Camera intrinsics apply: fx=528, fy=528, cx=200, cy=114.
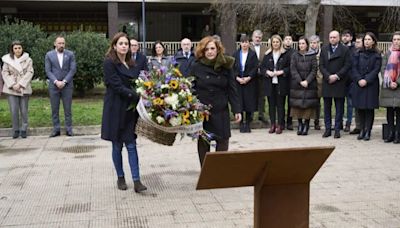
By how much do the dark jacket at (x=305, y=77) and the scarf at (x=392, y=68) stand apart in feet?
4.28

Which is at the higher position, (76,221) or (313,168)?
(313,168)

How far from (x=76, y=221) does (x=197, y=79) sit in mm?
2099

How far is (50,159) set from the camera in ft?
26.8

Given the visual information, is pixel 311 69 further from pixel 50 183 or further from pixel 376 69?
pixel 50 183

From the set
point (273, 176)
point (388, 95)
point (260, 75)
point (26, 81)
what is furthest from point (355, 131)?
point (273, 176)

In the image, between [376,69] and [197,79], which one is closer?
[197,79]

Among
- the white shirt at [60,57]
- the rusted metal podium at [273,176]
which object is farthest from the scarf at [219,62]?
the white shirt at [60,57]

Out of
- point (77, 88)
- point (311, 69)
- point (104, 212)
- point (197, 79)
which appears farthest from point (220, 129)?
point (77, 88)

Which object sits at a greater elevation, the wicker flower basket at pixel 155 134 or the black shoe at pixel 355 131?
the wicker flower basket at pixel 155 134

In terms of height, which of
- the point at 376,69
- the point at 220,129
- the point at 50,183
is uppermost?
the point at 376,69

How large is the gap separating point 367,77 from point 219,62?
4339 millimetres

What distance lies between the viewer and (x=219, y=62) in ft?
19.7

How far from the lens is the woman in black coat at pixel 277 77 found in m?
10.3

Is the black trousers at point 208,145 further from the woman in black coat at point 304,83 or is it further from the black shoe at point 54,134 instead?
the black shoe at point 54,134
